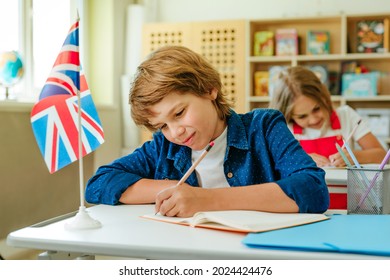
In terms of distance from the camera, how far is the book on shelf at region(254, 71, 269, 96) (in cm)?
420

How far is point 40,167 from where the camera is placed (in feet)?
9.95

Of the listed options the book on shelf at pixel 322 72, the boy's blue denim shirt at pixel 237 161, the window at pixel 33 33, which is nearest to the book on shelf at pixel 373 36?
the book on shelf at pixel 322 72

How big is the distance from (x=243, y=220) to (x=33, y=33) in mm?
2849

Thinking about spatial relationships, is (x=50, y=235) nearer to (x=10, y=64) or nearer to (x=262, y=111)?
(x=262, y=111)

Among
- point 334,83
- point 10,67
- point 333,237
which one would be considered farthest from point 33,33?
point 333,237

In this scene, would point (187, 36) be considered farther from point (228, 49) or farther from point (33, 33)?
point (33, 33)

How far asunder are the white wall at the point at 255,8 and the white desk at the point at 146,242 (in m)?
3.44

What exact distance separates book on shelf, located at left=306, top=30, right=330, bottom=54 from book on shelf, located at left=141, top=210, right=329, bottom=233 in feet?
10.3

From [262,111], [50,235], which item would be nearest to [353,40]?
[262,111]

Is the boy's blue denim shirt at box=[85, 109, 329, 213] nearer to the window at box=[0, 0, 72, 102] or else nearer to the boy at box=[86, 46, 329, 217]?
the boy at box=[86, 46, 329, 217]

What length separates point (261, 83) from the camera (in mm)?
4223

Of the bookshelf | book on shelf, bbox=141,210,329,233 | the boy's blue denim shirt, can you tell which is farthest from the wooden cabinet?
book on shelf, bbox=141,210,329,233

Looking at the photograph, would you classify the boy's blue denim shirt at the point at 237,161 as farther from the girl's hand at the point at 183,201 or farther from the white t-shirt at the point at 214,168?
the girl's hand at the point at 183,201

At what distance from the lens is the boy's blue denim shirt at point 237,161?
1407 millimetres
